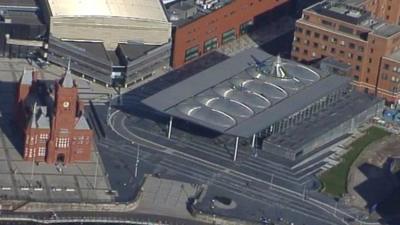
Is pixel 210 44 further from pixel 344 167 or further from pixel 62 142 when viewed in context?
pixel 62 142

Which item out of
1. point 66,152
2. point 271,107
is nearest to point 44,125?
point 66,152

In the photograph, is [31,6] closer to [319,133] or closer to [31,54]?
[31,54]

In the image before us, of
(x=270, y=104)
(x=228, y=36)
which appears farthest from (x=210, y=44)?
(x=270, y=104)

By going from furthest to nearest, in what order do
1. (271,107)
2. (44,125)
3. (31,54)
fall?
(31,54), (271,107), (44,125)

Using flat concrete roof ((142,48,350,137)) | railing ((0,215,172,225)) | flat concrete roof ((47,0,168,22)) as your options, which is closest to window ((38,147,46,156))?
railing ((0,215,172,225))

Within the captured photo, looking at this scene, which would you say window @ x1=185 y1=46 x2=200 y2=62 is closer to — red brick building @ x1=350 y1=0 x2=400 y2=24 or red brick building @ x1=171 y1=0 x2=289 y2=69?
red brick building @ x1=171 y1=0 x2=289 y2=69

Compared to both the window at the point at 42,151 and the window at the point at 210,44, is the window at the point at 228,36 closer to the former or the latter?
the window at the point at 210,44

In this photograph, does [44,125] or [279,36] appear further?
[279,36]
